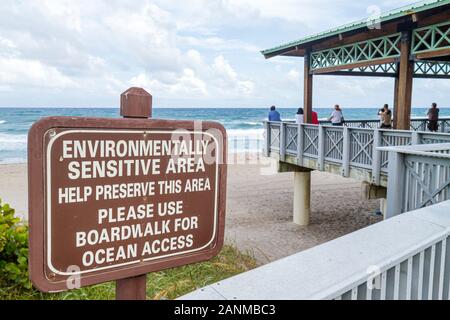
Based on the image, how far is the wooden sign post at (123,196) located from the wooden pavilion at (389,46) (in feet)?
29.4

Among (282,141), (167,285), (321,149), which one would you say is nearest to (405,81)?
(321,149)

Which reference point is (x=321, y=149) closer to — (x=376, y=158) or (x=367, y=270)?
(x=376, y=158)

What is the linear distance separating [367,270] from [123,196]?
1.18m

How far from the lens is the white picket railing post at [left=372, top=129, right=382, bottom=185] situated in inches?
394

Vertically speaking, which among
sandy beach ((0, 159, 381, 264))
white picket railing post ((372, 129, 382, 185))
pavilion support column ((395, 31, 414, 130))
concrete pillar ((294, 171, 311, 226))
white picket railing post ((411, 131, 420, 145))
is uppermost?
pavilion support column ((395, 31, 414, 130))

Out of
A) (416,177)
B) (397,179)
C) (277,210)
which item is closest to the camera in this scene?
(416,177)

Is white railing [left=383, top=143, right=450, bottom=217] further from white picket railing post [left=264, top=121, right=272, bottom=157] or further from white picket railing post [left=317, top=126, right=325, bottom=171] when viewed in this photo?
white picket railing post [left=264, top=121, right=272, bottom=157]

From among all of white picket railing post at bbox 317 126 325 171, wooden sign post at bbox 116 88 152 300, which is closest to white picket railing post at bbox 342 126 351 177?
white picket railing post at bbox 317 126 325 171

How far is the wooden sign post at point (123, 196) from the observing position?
5.69 feet

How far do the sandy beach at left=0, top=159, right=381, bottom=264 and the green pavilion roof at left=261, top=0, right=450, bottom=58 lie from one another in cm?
638

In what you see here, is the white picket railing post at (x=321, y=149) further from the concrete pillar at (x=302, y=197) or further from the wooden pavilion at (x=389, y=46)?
the concrete pillar at (x=302, y=197)

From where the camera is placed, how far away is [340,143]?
11797 millimetres

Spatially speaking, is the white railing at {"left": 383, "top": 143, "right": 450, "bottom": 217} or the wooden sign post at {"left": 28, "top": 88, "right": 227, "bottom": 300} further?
the white railing at {"left": 383, "top": 143, "right": 450, "bottom": 217}
